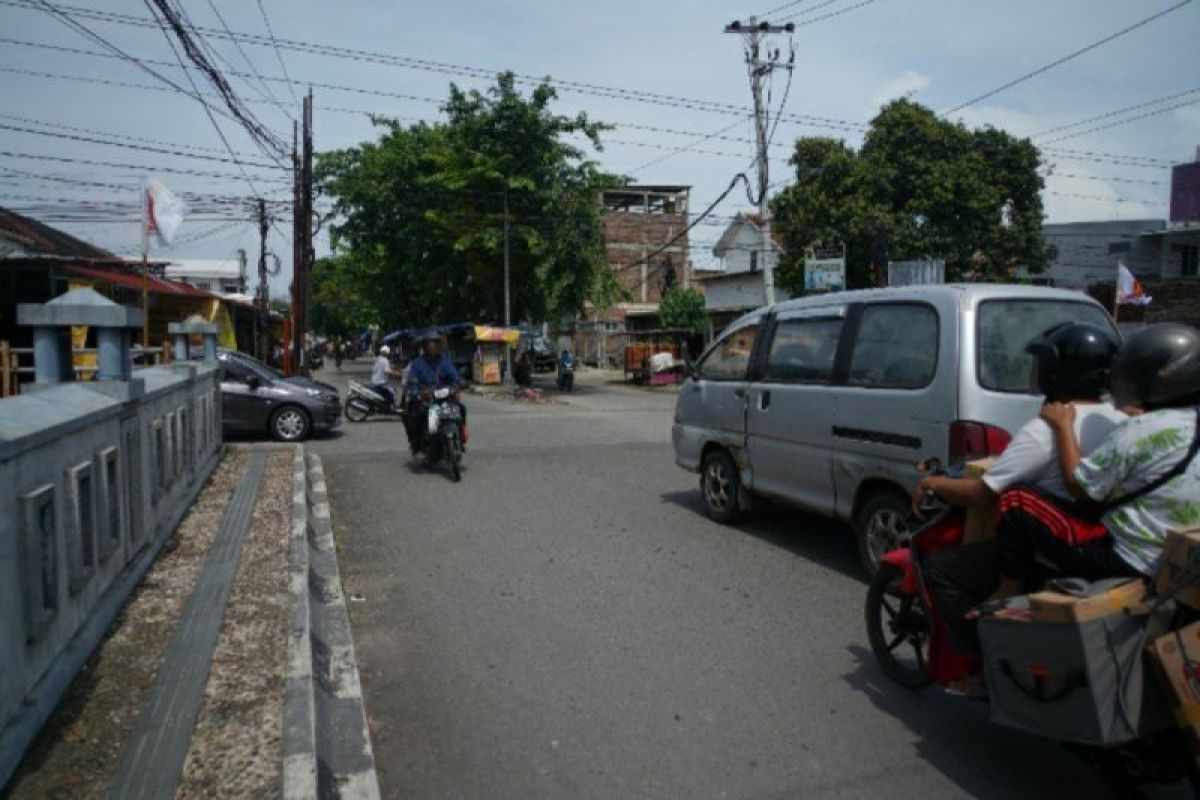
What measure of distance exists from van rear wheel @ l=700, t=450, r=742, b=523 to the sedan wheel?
339 inches

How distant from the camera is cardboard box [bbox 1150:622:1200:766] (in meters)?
2.42

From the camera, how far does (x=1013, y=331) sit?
4.90 metres

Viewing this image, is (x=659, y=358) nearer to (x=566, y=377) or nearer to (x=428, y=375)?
(x=566, y=377)

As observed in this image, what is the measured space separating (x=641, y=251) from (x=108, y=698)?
159ft

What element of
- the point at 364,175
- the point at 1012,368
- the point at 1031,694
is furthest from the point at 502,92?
the point at 1031,694

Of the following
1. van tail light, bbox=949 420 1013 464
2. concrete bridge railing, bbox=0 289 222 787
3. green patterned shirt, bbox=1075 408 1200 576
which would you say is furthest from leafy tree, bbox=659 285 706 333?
green patterned shirt, bbox=1075 408 1200 576

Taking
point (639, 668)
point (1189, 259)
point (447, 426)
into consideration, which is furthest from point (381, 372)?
point (1189, 259)

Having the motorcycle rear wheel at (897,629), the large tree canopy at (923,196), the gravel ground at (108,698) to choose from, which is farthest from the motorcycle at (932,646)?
the large tree canopy at (923,196)

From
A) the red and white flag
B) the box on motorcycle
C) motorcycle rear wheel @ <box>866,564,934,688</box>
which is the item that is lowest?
motorcycle rear wheel @ <box>866,564,934,688</box>

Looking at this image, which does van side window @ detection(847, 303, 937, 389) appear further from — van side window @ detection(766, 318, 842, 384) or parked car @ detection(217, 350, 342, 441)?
parked car @ detection(217, 350, 342, 441)

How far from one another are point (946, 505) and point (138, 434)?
16.5 ft

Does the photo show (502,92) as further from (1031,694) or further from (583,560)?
(1031,694)

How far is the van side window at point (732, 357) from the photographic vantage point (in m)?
6.97

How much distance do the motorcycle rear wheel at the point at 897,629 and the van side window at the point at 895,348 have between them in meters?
1.43
